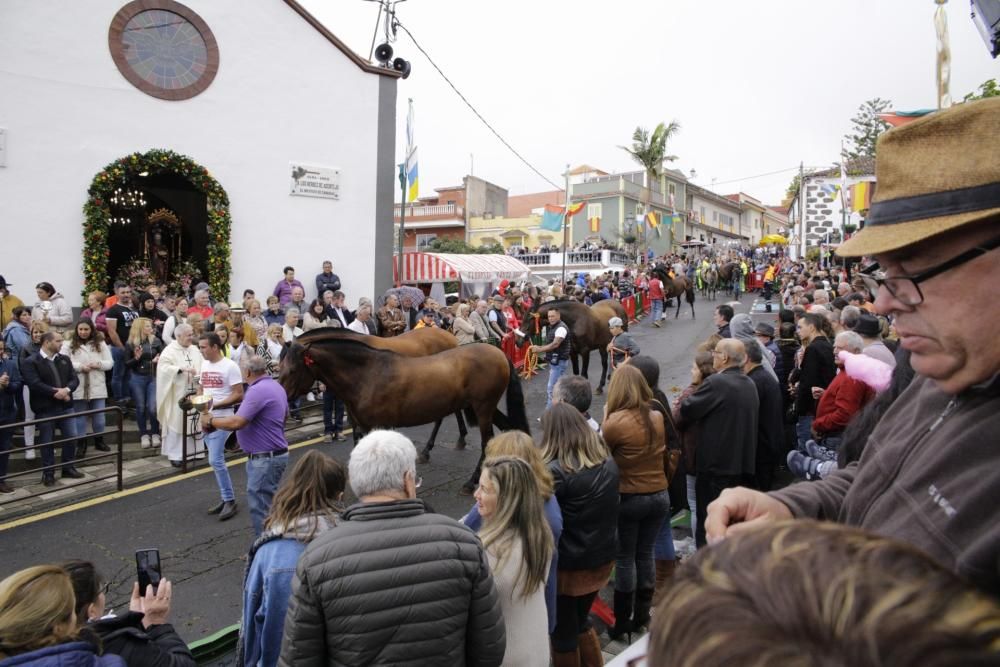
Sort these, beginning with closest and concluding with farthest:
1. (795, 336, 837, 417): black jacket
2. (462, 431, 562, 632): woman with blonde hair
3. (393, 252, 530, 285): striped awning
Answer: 1. (462, 431, 562, 632): woman with blonde hair
2. (795, 336, 837, 417): black jacket
3. (393, 252, 530, 285): striped awning

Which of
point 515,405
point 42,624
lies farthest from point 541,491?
point 515,405

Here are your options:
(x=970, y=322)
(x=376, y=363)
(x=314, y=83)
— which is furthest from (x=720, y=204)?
(x=970, y=322)

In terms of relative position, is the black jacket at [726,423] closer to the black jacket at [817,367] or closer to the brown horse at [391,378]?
the black jacket at [817,367]

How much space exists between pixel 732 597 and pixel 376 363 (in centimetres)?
654

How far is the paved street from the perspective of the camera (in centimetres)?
491

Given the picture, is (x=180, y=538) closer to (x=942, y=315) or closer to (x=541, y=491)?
(x=541, y=491)

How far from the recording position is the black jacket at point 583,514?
361cm

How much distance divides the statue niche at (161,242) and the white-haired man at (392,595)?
49.4ft

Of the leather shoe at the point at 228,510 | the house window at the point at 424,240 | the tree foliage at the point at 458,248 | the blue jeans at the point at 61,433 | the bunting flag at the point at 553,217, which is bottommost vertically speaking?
the leather shoe at the point at 228,510

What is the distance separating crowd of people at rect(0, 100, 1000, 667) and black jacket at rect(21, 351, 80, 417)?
Result: 308 cm

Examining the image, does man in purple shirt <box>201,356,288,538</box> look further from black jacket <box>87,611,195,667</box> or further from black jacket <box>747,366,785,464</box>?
black jacket <box>747,366,785,464</box>

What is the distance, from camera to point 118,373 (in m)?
9.26

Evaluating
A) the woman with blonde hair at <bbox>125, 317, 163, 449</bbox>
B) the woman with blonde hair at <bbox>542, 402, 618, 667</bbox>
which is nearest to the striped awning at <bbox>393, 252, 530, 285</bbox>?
the woman with blonde hair at <bbox>125, 317, 163, 449</bbox>

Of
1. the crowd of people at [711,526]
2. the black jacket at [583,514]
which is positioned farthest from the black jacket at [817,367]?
the black jacket at [583,514]
